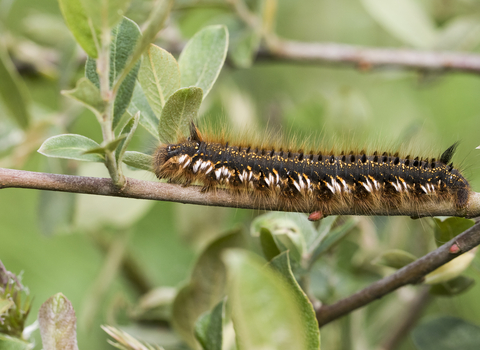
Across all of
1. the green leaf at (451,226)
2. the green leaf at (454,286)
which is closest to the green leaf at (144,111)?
the green leaf at (451,226)

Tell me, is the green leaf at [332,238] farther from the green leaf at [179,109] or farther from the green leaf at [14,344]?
the green leaf at [14,344]

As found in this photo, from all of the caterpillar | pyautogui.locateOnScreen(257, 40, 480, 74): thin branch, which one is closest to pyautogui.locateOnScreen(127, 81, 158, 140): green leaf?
the caterpillar

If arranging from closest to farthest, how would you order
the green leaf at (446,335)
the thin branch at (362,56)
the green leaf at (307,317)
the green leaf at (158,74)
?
the green leaf at (307,317), the green leaf at (158,74), the green leaf at (446,335), the thin branch at (362,56)

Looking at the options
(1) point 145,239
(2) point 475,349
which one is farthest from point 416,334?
(1) point 145,239

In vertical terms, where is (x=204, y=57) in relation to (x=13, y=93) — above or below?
above

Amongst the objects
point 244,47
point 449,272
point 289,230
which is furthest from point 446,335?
point 244,47

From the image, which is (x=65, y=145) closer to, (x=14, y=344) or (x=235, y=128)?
(x=14, y=344)
